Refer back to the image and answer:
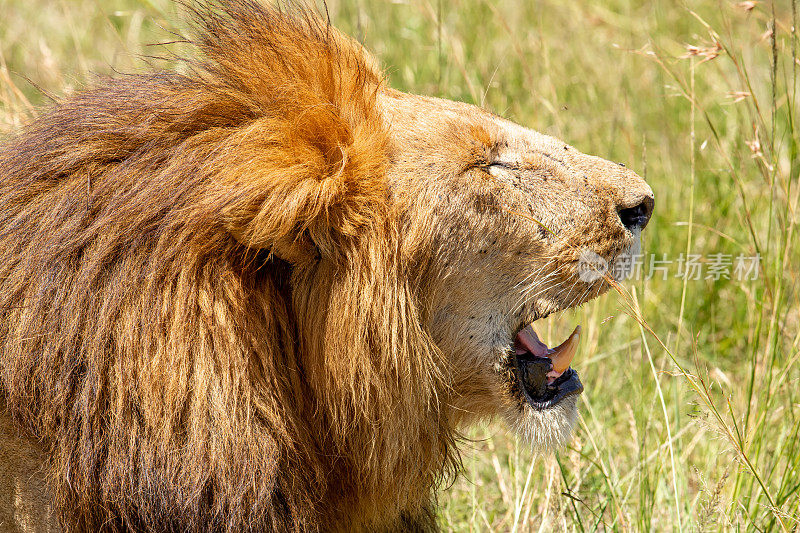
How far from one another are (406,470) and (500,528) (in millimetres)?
947

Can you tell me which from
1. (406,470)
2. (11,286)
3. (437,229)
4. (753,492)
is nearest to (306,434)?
(406,470)

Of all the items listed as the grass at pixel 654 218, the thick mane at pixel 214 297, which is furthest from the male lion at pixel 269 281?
the grass at pixel 654 218

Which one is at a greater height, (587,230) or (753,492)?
(587,230)

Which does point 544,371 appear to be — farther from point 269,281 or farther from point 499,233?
point 269,281

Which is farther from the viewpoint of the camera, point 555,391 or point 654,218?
point 654,218

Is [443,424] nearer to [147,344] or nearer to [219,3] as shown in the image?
[147,344]

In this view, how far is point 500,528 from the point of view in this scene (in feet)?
10.0

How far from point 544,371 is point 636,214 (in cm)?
49

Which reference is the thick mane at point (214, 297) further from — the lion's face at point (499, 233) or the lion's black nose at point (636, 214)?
the lion's black nose at point (636, 214)

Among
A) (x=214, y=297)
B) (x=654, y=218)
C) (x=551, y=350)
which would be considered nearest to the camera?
(x=214, y=297)

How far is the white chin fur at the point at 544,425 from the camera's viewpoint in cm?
236

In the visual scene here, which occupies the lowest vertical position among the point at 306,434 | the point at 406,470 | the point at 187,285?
the point at 406,470

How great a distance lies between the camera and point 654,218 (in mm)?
4328

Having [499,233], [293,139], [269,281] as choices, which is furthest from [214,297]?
[499,233]
